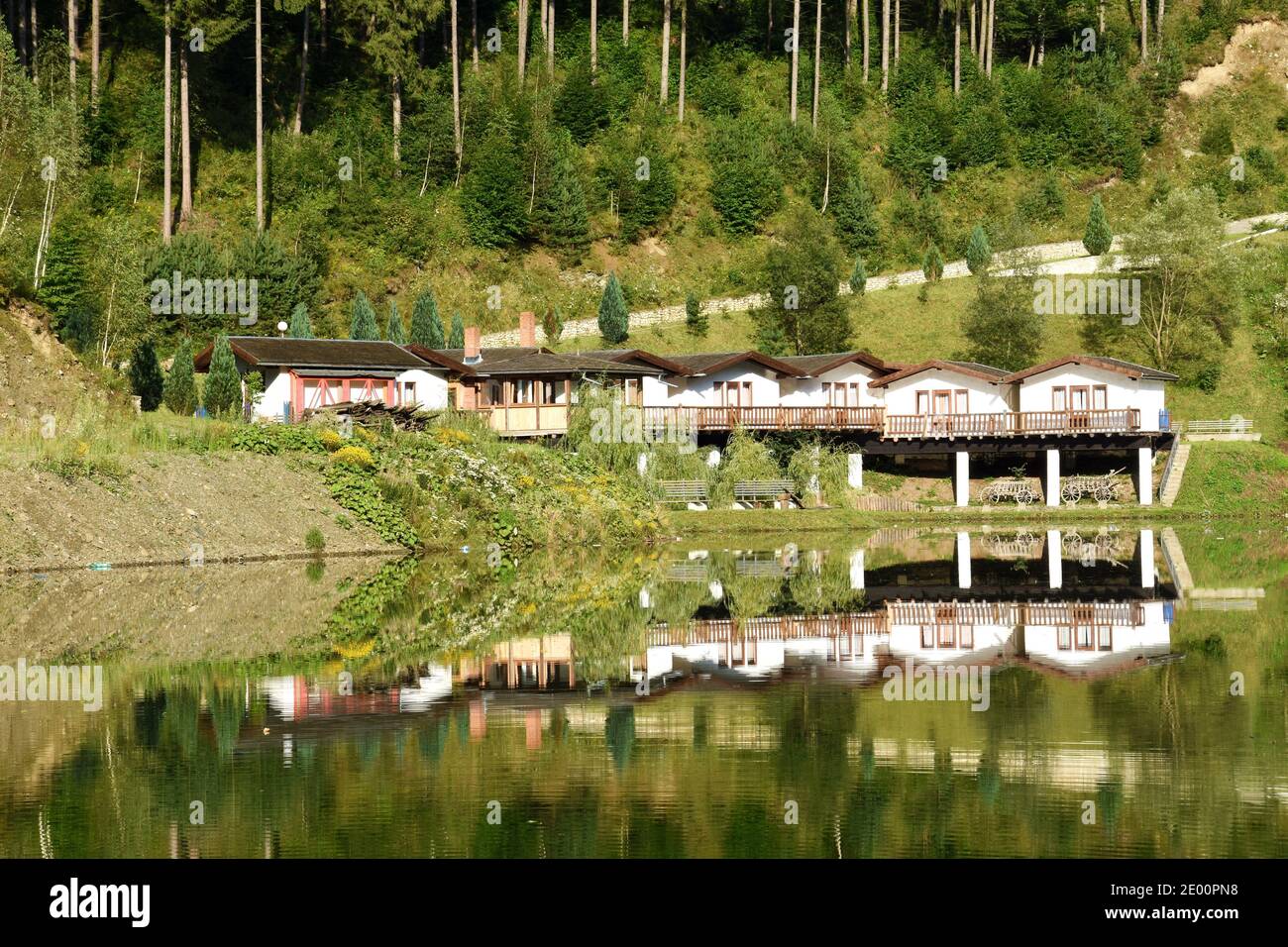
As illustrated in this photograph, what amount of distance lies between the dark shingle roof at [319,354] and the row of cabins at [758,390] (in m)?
0.07

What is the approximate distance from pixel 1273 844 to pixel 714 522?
139 ft

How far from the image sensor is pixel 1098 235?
8675 centimetres

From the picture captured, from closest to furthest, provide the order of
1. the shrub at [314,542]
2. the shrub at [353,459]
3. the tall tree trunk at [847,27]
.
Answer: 1. the shrub at [314,542]
2. the shrub at [353,459]
3. the tall tree trunk at [847,27]

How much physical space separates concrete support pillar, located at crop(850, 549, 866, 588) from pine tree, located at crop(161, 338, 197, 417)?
78.8 feet

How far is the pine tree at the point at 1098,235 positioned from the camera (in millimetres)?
86625

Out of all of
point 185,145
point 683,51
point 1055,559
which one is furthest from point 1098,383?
point 185,145

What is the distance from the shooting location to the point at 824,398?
226 feet

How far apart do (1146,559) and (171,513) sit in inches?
973

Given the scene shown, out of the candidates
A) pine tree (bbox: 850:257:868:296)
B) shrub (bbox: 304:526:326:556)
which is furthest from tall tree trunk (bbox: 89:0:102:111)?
shrub (bbox: 304:526:326:556)

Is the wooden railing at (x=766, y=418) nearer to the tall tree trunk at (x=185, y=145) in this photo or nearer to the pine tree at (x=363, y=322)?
the pine tree at (x=363, y=322)

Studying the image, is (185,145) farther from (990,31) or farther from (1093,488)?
(990,31)

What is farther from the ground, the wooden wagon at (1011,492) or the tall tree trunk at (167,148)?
the tall tree trunk at (167,148)

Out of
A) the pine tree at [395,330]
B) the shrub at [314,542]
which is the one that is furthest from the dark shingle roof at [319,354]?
the shrub at [314,542]
